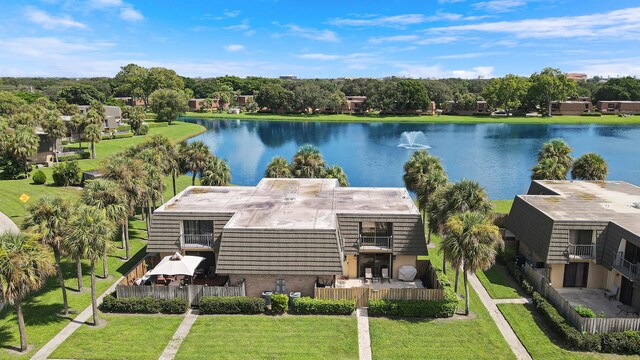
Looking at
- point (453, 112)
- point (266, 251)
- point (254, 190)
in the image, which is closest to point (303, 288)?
point (266, 251)

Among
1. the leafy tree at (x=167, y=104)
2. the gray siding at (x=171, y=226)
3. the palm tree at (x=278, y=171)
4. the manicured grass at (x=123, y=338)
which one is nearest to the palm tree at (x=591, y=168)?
the palm tree at (x=278, y=171)

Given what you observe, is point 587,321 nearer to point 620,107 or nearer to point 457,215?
point 457,215

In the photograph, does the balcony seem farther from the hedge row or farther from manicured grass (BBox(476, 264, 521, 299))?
the hedge row

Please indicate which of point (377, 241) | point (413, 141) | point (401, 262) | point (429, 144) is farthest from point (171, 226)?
point (413, 141)

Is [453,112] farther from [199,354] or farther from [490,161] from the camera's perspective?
[199,354]

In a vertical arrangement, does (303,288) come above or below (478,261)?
below

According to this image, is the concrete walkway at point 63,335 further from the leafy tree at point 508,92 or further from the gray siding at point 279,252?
the leafy tree at point 508,92
